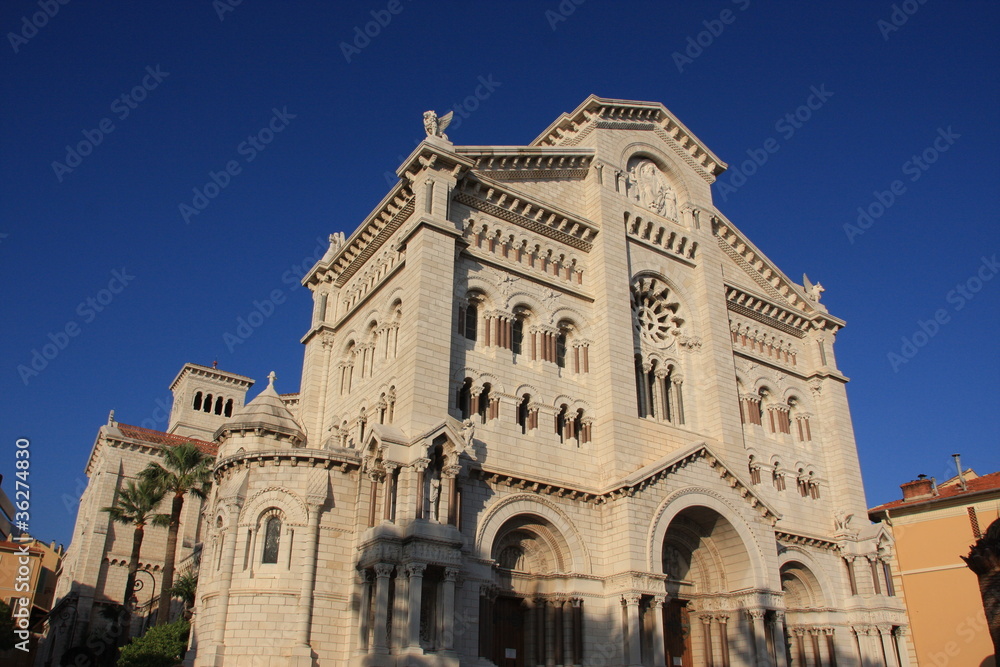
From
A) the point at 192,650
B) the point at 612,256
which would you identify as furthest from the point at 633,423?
the point at 192,650

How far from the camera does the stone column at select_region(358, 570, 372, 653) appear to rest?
20641 mm

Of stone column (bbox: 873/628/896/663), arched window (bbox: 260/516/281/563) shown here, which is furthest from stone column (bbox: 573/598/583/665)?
stone column (bbox: 873/628/896/663)

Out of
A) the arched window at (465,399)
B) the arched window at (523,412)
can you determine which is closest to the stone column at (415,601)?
the arched window at (465,399)

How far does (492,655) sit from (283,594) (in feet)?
19.4

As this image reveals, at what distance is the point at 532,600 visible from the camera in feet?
77.8

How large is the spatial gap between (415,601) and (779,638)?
516 inches

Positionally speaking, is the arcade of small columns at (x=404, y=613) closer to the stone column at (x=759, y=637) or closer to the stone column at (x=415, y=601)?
the stone column at (x=415, y=601)

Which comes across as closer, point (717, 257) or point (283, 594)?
point (283, 594)

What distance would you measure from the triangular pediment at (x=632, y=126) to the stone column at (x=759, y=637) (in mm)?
18545

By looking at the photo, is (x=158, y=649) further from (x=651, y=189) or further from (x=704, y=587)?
(x=651, y=189)

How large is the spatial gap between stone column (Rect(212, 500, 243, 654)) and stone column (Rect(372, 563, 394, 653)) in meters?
4.18

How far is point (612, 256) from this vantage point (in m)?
29.6

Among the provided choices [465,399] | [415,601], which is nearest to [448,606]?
[415,601]

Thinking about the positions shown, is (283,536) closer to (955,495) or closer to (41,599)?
(955,495)
